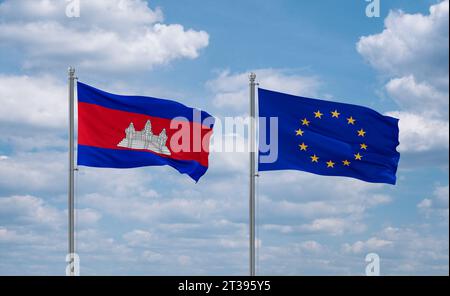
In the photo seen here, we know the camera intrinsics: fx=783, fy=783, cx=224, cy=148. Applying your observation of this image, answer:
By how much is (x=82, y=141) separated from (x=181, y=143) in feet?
11.6

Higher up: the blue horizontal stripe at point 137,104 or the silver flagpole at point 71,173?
the blue horizontal stripe at point 137,104

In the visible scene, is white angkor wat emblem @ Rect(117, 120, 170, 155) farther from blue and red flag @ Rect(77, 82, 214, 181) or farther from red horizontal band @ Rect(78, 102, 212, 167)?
red horizontal band @ Rect(78, 102, 212, 167)

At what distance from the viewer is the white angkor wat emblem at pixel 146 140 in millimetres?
27156

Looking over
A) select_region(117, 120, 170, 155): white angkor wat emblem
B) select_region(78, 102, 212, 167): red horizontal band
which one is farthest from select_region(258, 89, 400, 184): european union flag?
select_region(117, 120, 170, 155): white angkor wat emblem

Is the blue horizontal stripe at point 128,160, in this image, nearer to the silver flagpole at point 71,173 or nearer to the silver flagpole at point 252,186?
the silver flagpole at point 71,173

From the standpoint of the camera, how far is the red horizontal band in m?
26.8

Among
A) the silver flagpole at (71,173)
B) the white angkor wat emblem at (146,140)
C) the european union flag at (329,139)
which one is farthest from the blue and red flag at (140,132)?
the european union flag at (329,139)

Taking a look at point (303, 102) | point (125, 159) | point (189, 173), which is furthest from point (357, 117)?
point (125, 159)

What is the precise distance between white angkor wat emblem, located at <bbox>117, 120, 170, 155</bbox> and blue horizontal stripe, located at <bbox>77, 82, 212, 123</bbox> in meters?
0.52

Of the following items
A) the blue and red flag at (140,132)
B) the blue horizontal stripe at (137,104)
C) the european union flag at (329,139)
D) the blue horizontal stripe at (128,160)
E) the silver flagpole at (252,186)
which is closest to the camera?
the blue horizontal stripe at (128,160)

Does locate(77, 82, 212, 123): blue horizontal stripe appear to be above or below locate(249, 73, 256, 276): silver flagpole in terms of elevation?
above
